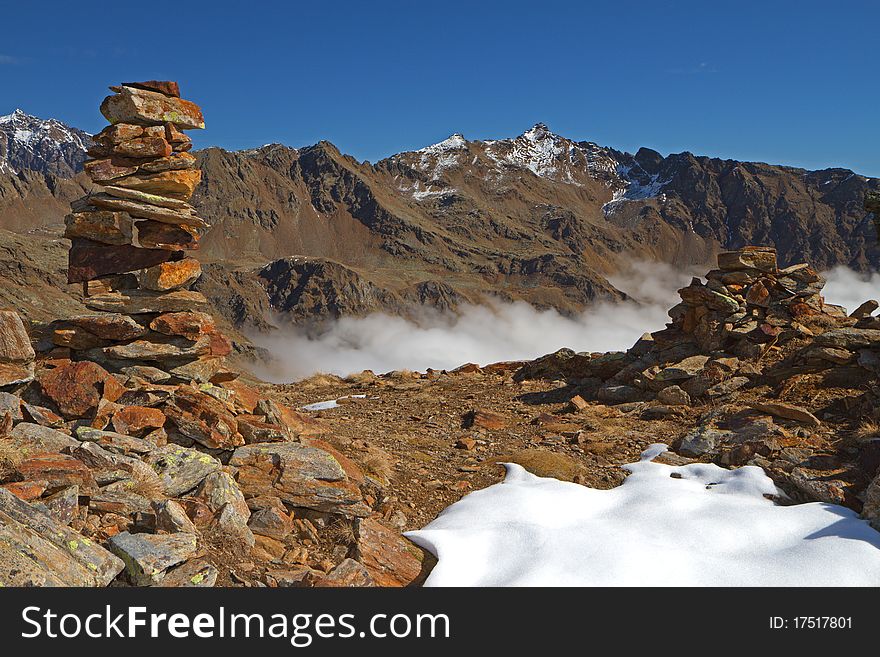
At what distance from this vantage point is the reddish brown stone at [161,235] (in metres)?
15.6

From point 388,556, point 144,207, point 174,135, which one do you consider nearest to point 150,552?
point 388,556

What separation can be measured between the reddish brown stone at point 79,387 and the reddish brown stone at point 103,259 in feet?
9.72

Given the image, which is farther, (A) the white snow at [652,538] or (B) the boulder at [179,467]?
(B) the boulder at [179,467]

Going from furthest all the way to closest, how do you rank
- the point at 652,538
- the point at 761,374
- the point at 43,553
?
the point at 761,374
the point at 652,538
the point at 43,553

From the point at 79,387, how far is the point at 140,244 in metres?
4.33

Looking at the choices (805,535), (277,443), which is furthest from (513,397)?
(805,535)

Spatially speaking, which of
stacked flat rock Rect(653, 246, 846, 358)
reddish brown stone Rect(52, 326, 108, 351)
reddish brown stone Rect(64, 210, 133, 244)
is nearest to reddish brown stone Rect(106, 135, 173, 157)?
reddish brown stone Rect(64, 210, 133, 244)

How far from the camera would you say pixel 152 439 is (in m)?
12.0

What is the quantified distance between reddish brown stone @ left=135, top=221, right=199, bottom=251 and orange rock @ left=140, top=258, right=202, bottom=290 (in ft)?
1.44

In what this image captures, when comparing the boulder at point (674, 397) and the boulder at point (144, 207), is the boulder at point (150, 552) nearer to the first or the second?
the boulder at point (144, 207)

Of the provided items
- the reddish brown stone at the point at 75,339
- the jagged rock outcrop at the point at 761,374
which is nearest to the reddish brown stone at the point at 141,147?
the reddish brown stone at the point at 75,339

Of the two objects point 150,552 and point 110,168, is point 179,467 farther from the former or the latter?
point 110,168

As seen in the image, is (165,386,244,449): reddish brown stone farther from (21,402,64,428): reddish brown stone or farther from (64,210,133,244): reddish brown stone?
(64,210,133,244): reddish brown stone
